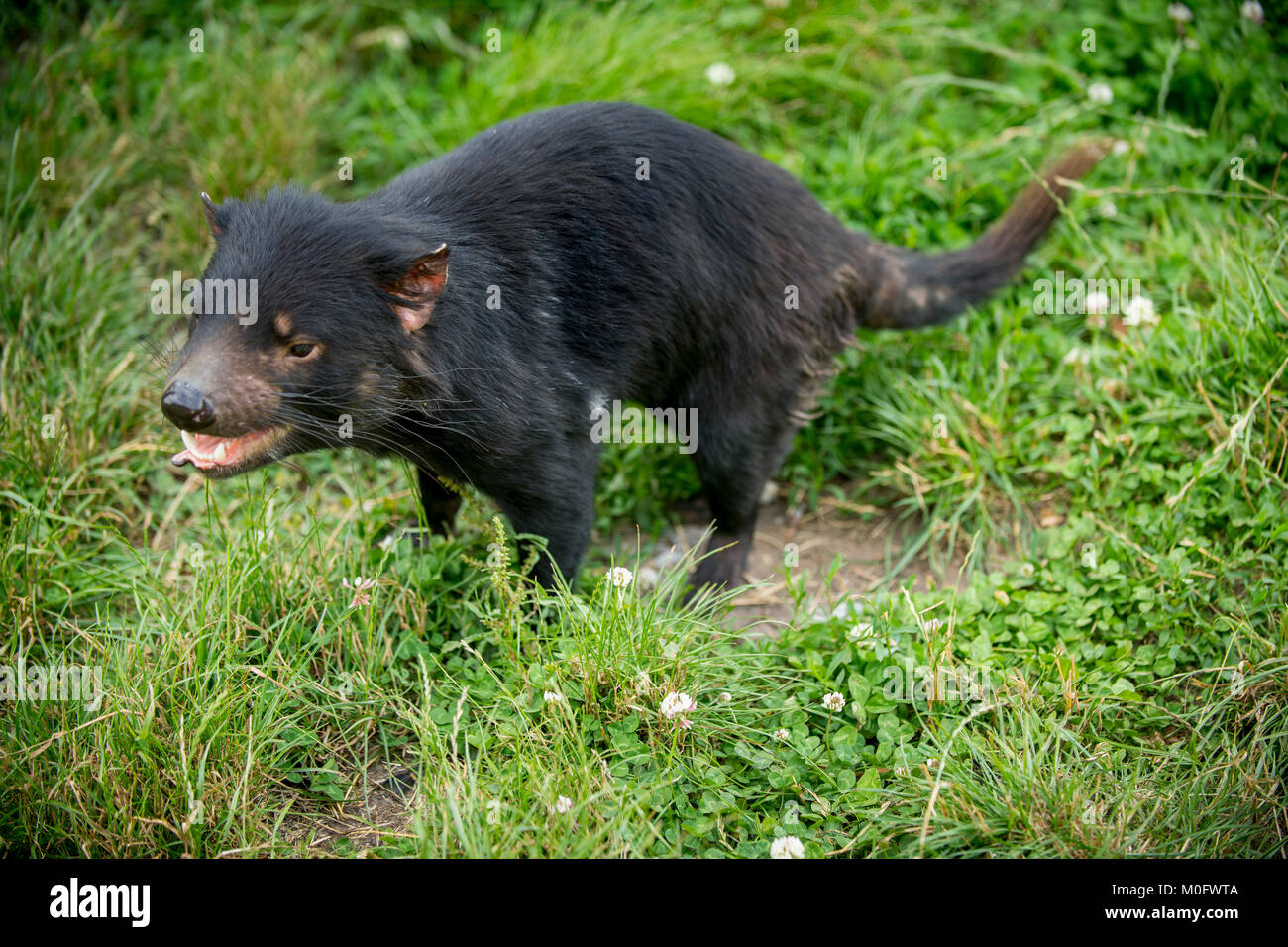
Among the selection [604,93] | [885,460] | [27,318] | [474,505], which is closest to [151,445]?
[27,318]

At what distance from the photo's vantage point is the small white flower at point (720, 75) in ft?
16.3

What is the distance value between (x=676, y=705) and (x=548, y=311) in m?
1.24

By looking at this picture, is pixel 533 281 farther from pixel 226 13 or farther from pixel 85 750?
pixel 226 13

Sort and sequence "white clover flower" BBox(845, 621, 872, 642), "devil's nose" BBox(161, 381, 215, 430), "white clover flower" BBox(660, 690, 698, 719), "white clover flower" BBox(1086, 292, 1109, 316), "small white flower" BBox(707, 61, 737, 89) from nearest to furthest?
"devil's nose" BBox(161, 381, 215, 430) < "white clover flower" BBox(660, 690, 698, 719) < "white clover flower" BBox(845, 621, 872, 642) < "white clover flower" BBox(1086, 292, 1109, 316) < "small white flower" BBox(707, 61, 737, 89)

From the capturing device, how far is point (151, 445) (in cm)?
396

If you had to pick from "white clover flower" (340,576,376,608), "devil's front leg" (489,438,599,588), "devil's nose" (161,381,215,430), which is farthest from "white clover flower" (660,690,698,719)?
"devil's nose" (161,381,215,430)

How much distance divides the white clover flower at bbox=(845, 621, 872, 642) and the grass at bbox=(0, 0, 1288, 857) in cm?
3

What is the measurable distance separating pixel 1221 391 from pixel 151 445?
386 centimetres

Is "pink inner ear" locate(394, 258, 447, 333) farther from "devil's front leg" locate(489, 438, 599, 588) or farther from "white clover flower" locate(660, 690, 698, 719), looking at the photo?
"white clover flower" locate(660, 690, 698, 719)

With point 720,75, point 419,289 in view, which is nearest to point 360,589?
point 419,289

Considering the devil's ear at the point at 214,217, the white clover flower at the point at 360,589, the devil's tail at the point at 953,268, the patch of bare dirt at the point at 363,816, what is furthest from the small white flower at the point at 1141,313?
the devil's ear at the point at 214,217

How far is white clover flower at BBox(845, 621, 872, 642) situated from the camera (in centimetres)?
327

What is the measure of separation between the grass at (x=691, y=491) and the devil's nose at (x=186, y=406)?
1.94 ft

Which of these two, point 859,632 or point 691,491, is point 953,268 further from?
point 859,632
